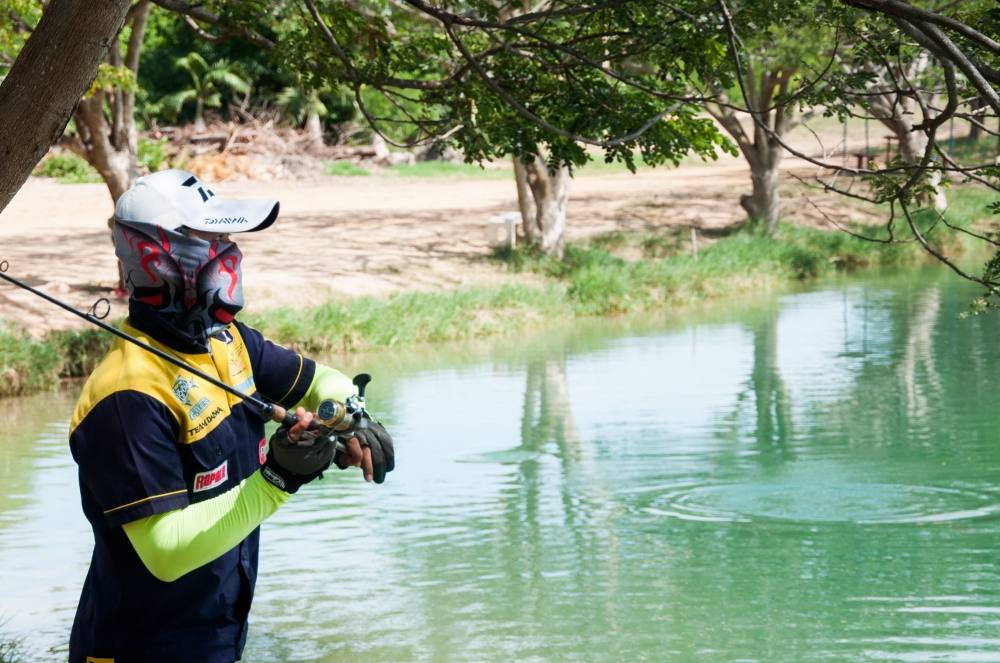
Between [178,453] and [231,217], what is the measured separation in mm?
507

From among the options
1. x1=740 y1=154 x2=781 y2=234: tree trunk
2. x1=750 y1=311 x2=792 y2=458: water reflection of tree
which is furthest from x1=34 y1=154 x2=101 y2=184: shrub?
x1=750 y1=311 x2=792 y2=458: water reflection of tree

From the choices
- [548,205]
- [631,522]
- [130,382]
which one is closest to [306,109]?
[548,205]

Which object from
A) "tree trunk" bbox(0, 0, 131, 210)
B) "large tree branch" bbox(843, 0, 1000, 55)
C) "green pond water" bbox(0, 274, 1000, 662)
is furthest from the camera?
"green pond water" bbox(0, 274, 1000, 662)

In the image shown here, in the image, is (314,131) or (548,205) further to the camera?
(314,131)

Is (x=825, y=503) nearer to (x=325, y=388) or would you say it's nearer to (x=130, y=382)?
(x=325, y=388)

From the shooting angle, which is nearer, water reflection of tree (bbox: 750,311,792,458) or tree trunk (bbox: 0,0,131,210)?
tree trunk (bbox: 0,0,131,210)

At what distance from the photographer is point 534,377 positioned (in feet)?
50.2

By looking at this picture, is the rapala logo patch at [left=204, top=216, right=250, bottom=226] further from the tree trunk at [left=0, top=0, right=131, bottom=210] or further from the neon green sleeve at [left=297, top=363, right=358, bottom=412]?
the tree trunk at [left=0, top=0, right=131, bottom=210]

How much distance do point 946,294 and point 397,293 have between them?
24.6 ft

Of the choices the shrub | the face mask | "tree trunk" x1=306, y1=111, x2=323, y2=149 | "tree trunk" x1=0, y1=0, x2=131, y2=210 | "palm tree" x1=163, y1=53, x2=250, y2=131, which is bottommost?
the face mask

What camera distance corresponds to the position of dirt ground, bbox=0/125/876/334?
1967 cm

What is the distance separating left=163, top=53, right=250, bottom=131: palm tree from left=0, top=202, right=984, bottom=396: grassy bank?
614 inches

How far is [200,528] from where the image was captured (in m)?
2.90

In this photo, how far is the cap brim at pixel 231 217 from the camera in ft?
10.1
